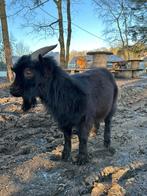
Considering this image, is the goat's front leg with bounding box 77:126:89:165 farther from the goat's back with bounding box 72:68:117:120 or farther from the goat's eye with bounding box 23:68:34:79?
the goat's eye with bounding box 23:68:34:79

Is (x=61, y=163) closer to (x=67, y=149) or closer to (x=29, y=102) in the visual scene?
(x=67, y=149)

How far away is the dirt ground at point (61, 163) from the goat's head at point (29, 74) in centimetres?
97

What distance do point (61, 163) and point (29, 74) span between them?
4.22 feet

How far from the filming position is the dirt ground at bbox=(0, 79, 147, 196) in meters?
3.36

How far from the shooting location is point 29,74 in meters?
3.82

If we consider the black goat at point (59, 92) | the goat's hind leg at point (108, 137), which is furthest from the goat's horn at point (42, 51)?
the goat's hind leg at point (108, 137)

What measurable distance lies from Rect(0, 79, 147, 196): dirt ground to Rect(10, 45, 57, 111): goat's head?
38.2 inches

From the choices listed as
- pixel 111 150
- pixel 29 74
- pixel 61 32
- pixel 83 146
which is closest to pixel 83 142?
pixel 83 146

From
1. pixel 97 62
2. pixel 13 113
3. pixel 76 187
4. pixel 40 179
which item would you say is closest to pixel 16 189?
pixel 40 179

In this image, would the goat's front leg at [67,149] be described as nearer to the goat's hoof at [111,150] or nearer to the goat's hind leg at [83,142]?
the goat's hind leg at [83,142]

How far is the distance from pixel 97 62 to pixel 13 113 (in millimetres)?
10881

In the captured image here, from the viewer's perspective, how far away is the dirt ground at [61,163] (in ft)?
11.0

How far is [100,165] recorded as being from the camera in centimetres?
408

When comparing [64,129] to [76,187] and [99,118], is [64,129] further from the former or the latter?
[76,187]
